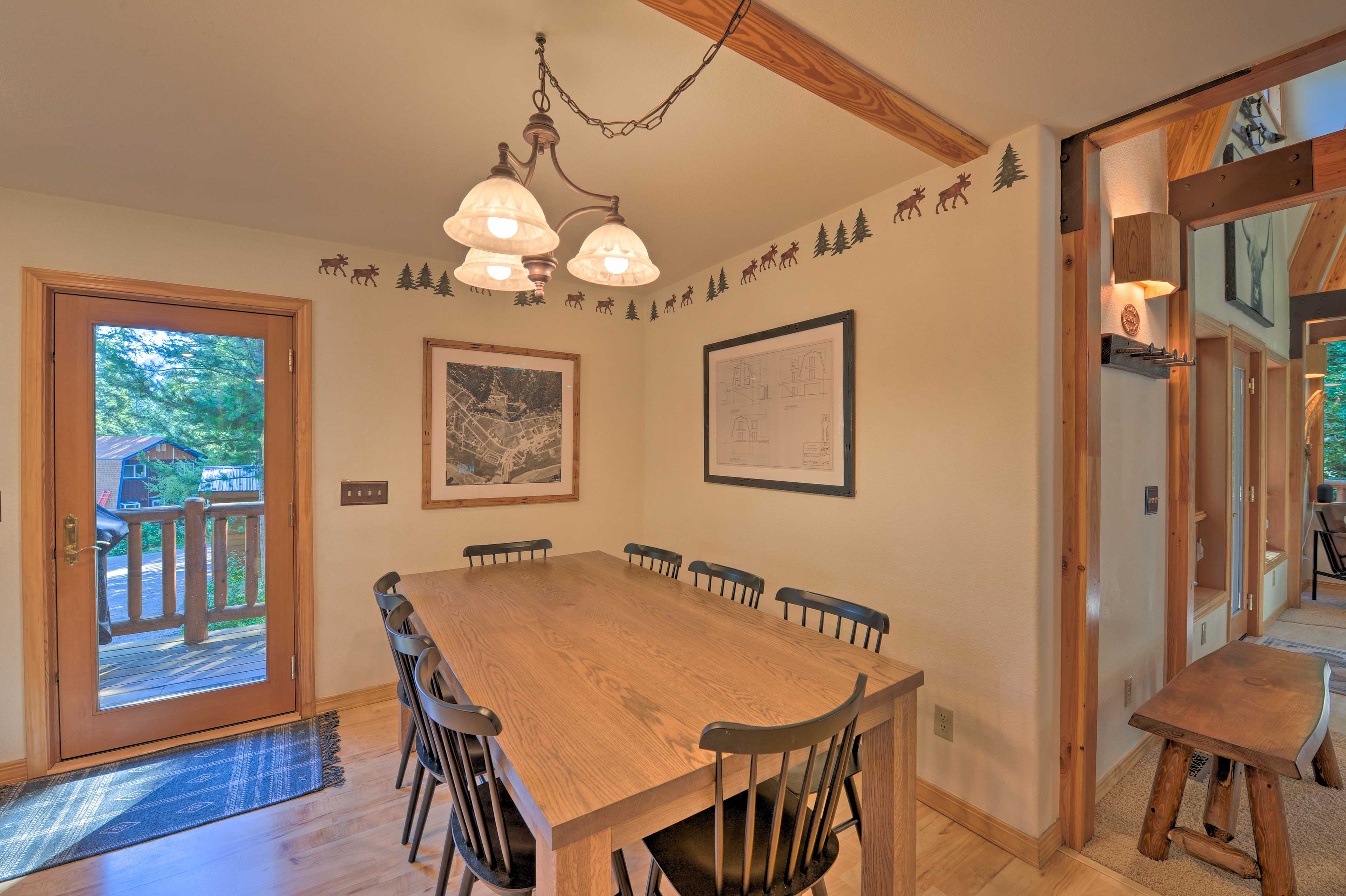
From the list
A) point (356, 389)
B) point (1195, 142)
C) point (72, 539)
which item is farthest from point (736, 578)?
point (1195, 142)

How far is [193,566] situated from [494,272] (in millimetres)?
2225

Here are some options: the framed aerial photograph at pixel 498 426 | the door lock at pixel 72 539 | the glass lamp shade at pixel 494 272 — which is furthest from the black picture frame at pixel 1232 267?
the door lock at pixel 72 539

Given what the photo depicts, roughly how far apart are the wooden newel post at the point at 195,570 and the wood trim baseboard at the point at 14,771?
2.11 feet

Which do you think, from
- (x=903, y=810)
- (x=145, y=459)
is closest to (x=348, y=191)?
(x=145, y=459)

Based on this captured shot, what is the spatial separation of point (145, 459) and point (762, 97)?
305cm

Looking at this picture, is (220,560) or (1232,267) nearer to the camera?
(220,560)

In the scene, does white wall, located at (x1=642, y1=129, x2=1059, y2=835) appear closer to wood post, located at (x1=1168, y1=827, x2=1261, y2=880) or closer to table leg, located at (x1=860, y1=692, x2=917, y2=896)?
wood post, located at (x1=1168, y1=827, x2=1261, y2=880)

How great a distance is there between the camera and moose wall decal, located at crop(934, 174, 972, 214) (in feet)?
6.66

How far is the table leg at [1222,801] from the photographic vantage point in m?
1.90

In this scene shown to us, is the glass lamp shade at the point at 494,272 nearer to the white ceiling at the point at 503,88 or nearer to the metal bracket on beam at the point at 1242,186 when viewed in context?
the white ceiling at the point at 503,88

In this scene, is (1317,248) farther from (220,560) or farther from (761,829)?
(220,560)

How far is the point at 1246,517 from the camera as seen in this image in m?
3.91

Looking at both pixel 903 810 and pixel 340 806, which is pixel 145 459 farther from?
pixel 903 810

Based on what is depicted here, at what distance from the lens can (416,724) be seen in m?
1.66
